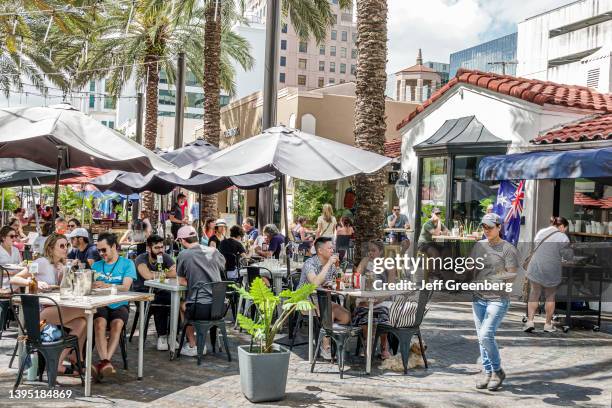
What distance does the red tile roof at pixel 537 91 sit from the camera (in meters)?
13.7

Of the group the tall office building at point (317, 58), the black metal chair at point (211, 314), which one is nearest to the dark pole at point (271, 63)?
the black metal chair at point (211, 314)

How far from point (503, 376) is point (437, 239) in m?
7.87

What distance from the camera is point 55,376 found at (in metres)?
6.47

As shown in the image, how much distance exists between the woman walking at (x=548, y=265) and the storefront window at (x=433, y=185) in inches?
222

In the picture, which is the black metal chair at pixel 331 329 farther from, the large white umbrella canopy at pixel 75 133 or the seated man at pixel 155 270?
the large white umbrella canopy at pixel 75 133

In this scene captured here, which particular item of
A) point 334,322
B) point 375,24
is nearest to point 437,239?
point 375,24

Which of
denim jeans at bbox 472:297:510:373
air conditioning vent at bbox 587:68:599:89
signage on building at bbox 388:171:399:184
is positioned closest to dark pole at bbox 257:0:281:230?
denim jeans at bbox 472:297:510:373

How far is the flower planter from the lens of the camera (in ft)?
21.0

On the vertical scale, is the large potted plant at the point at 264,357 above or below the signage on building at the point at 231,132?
below

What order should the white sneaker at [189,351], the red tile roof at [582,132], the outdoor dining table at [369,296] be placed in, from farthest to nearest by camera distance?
the red tile roof at [582,132], the white sneaker at [189,351], the outdoor dining table at [369,296]

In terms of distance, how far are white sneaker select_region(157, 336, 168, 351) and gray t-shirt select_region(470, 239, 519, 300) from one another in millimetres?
3918

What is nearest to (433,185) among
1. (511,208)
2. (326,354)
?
(511,208)

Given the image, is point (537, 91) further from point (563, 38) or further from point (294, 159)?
point (563, 38)

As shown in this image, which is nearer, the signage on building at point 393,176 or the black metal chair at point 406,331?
the black metal chair at point 406,331
